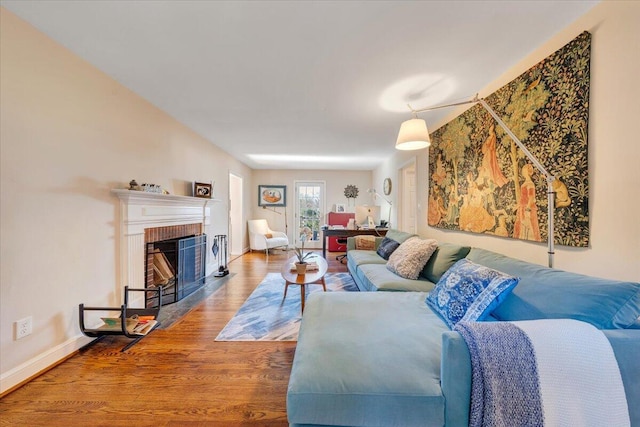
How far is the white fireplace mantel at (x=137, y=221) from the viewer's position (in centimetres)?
235

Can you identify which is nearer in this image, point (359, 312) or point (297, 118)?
point (359, 312)

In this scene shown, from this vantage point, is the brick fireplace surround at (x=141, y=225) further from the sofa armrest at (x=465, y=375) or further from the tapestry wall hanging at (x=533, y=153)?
the tapestry wall hanging at (x=533, y=153)

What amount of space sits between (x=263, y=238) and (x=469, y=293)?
4.90m

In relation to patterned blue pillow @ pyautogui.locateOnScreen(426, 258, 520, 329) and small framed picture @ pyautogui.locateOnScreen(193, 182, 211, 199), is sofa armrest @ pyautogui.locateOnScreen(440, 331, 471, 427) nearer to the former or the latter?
patterned blue pillow @ pyautogui.locateOnScreen(426, 258, 520, 329)

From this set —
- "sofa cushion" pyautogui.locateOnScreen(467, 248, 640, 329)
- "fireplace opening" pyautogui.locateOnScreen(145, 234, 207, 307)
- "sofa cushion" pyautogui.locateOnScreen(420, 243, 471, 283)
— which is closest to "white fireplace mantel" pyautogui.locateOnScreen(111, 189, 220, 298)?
"fireplace opening" pyautogui.locateOnScreen(145, 234, 207, 307)

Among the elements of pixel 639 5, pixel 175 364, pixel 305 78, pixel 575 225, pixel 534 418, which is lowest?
pixel 175 364

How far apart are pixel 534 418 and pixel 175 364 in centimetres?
207

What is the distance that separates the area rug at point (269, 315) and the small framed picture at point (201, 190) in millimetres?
1634

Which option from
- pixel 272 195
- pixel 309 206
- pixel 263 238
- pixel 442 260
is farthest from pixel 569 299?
pixel 272 195

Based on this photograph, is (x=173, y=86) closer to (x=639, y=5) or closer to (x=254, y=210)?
(x=639, y=5)

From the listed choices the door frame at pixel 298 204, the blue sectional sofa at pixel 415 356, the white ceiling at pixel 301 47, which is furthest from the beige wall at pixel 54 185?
the door frame at pixel 298 204

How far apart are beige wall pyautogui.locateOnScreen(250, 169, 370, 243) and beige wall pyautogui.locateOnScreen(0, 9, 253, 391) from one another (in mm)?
4340

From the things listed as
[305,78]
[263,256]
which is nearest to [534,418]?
[305,78]

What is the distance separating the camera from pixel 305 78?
2174 millimetres
